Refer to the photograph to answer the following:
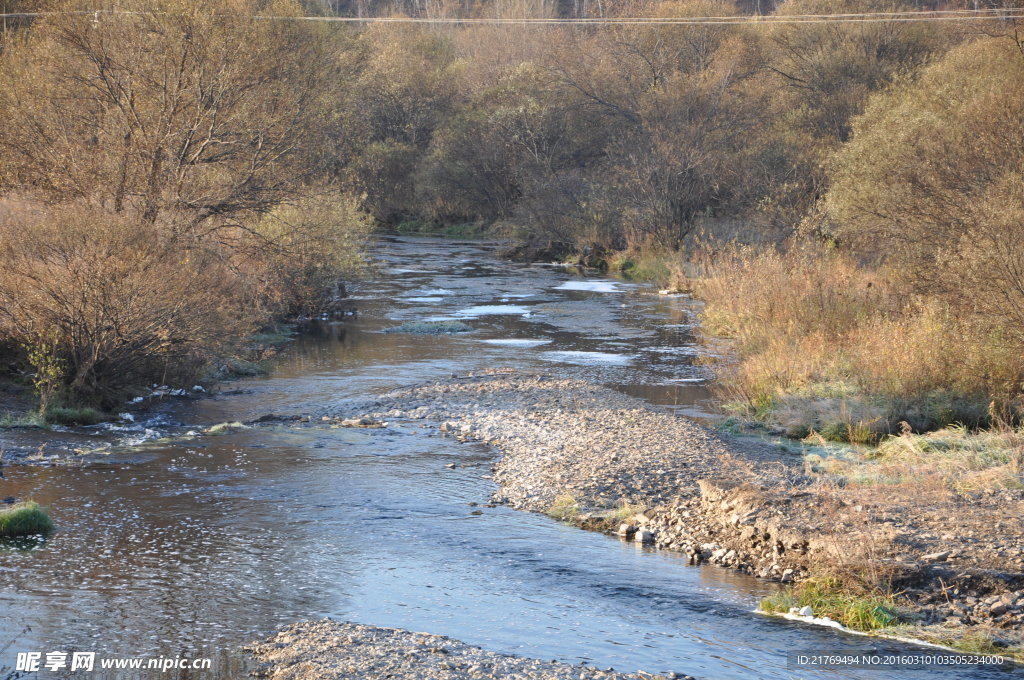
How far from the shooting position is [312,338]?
27562 millimetres

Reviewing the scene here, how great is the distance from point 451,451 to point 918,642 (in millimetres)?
8483

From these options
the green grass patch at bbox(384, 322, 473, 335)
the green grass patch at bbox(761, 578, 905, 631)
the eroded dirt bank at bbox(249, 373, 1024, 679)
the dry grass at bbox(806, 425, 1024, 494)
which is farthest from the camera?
the green grass patch at bbox(384, 322, 473, 335)

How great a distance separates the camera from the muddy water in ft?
28.4

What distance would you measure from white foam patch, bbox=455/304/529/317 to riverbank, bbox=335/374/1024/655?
1384 centimetres

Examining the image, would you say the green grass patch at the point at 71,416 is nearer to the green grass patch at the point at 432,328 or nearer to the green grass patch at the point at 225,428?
the green grass patch at the point at 225,428

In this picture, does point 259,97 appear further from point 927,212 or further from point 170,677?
point 170,677

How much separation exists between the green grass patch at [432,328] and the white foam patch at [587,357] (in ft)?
14.0

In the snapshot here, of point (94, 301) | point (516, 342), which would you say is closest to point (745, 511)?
point (94, 301)

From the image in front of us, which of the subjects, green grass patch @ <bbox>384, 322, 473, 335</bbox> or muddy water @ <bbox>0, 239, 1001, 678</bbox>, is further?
green grass patch @ <bbox>384, 322, 473, 335</bbox>

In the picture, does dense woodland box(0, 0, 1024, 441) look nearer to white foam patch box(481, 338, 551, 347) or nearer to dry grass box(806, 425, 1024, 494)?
dry grass box(806, 425, 1024, 494)

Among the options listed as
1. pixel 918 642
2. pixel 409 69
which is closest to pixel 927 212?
pixel 918 642

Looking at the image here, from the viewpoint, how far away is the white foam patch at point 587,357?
2350 cm

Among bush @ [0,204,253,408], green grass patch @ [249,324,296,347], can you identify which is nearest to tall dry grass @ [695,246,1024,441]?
bush @ [0,204,253,408]

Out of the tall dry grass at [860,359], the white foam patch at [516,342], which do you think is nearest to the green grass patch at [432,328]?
the white foam patch at [516,342]
